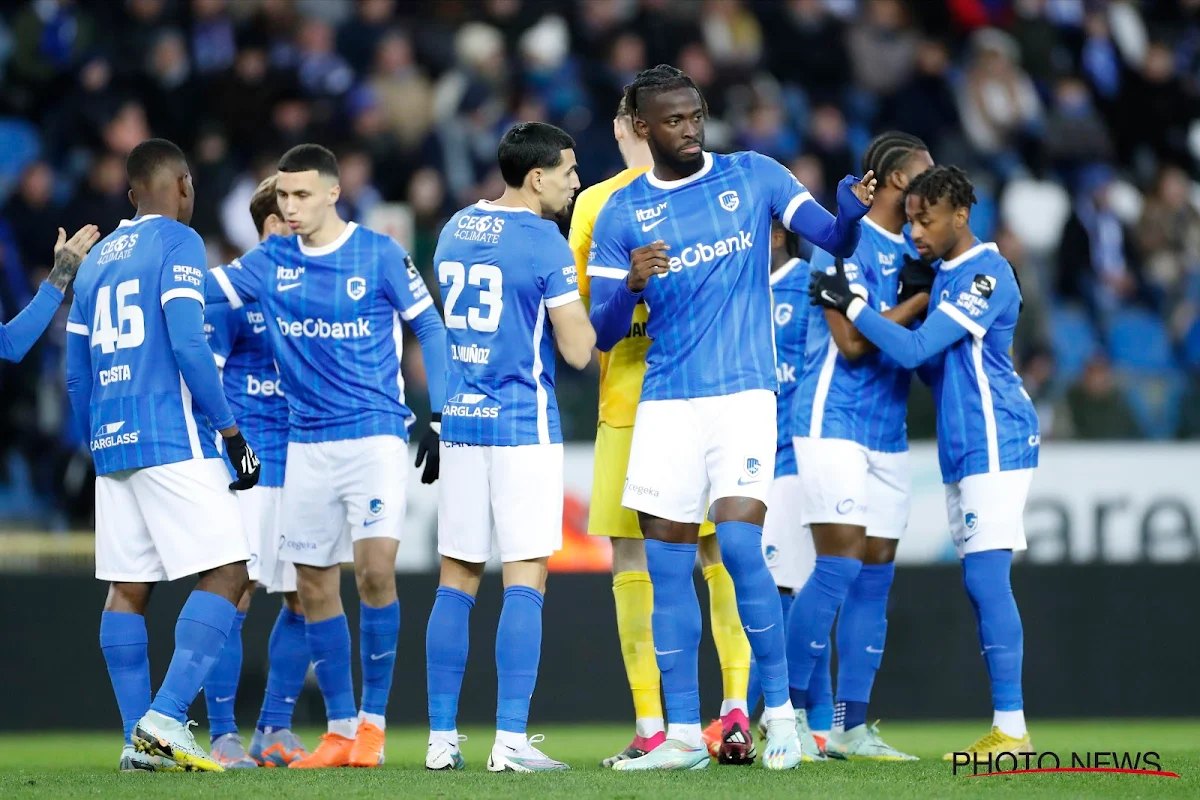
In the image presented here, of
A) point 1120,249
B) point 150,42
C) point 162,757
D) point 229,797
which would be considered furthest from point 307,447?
point 1120,249

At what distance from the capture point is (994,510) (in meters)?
6.94

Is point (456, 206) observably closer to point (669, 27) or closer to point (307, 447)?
point (669, 27)

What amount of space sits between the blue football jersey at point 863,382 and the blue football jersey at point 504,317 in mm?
1358

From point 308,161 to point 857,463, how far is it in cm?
282

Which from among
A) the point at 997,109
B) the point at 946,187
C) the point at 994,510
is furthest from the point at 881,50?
the point at 994,510

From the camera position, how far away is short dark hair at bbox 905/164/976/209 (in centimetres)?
713

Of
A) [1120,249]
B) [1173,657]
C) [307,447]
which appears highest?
[1120,249]

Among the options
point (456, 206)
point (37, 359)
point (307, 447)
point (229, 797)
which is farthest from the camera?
point (456, 206)

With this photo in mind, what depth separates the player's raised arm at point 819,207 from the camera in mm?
6250

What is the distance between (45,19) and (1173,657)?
36.9 feet

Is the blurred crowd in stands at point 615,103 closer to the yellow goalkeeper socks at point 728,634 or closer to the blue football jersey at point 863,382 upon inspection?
the blue football jersey at point 863,382

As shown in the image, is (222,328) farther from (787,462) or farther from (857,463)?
(857,463)

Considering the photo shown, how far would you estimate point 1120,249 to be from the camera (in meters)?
14.5

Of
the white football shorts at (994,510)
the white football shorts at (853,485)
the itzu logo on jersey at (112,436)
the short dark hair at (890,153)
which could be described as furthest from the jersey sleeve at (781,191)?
the itzu logo on jersey at (112,436)
